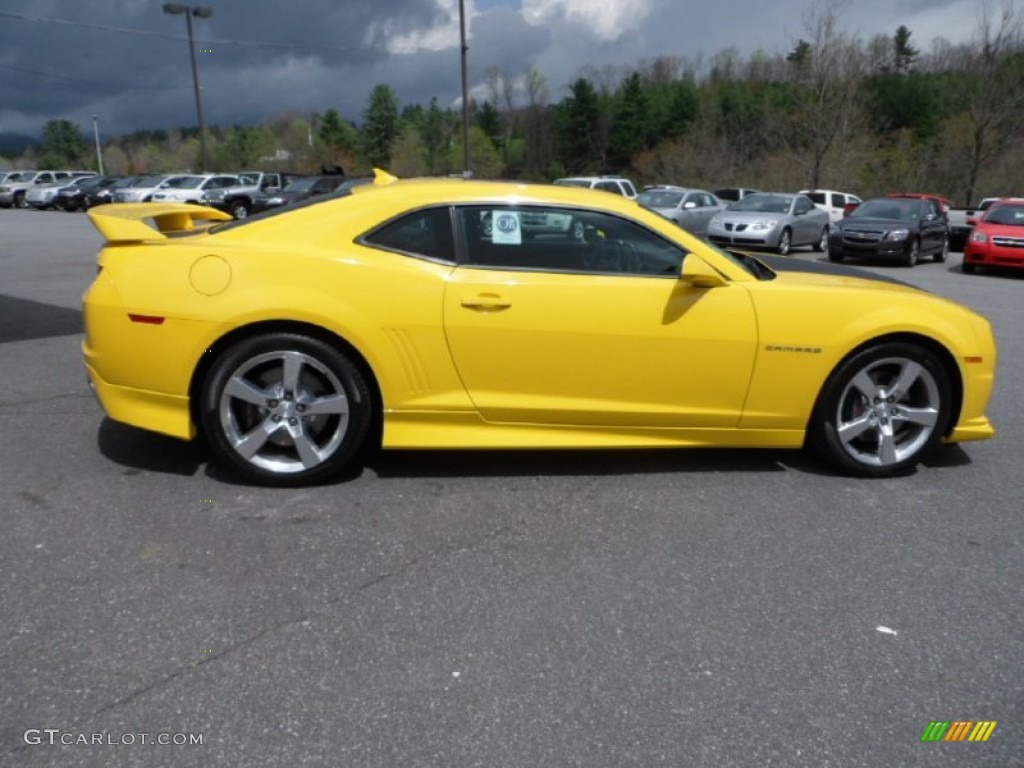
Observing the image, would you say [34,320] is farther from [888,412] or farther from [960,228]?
[960,228]

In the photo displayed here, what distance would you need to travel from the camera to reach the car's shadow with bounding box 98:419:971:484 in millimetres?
4062

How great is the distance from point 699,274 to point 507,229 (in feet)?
3.08

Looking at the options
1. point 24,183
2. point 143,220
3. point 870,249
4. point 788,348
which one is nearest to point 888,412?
point 788,348

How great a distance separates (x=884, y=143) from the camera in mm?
56062

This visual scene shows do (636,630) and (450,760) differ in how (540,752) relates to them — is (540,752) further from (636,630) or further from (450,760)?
(636,630)

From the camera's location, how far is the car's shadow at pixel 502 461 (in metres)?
4.06

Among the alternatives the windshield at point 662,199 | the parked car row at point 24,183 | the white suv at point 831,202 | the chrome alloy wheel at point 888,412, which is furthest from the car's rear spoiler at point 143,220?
the parked car row at point 24,183

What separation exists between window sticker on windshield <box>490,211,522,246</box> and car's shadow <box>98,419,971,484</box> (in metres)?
1.16

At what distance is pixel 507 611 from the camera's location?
9.24 feet

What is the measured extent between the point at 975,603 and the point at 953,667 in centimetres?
48

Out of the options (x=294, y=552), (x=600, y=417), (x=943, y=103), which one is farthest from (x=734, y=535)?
(x=943, y=103)

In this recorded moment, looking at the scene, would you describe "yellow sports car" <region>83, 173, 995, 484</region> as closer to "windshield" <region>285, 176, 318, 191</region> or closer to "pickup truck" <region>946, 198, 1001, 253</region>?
"pickup truck" <region>946, 198, 1001, 253</region>

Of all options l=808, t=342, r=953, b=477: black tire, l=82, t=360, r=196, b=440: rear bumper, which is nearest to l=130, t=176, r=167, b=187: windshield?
l=82, t=360, r=196, b=440: rear bumper

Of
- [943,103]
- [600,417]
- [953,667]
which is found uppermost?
[943,103]
